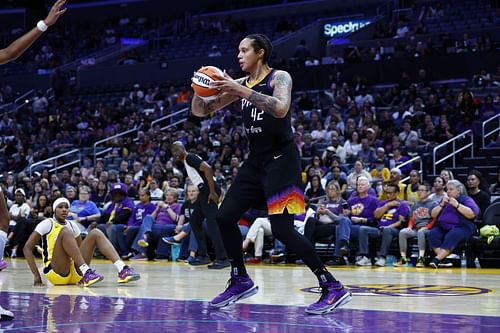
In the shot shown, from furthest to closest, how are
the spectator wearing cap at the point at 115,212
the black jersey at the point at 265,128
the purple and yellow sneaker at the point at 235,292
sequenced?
the spectator wearing cap at the point at 115,212
the purple and yellow sneaker at the point at 235,292
the black jersey at the point at 265,128

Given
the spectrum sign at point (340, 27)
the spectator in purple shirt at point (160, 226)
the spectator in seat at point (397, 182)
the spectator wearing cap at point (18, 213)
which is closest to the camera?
the spectator in seat at point (397, 182)

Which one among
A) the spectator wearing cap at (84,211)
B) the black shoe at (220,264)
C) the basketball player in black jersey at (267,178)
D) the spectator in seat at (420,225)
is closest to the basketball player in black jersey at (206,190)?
the black shoe at (220,264)

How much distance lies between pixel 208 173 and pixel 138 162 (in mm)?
7372

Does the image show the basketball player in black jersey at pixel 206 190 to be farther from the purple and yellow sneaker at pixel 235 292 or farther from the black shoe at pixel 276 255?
the purple and yellow sneaker at pixel 235 292

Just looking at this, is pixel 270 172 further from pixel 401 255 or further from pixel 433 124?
pixel 433 124

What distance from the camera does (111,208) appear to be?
1511 centimetres

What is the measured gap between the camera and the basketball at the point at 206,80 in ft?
19.4

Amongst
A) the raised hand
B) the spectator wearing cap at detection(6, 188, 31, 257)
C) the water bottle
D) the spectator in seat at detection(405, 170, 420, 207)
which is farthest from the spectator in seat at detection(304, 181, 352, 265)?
the raised hand

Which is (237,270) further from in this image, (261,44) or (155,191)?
(155,191)

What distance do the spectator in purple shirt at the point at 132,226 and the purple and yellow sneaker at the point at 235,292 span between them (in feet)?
26.4

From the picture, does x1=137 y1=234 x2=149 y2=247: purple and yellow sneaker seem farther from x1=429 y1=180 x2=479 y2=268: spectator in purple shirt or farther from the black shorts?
the black shorts

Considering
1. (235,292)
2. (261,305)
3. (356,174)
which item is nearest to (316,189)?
(356,174)

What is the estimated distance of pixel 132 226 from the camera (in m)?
14.4

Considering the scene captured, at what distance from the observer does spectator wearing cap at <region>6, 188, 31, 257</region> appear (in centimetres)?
1569
